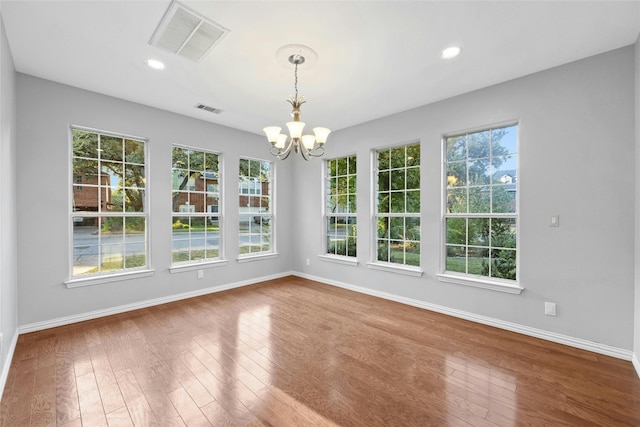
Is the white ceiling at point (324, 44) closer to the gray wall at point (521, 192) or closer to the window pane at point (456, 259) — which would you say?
the gray wall at point (521, 192)

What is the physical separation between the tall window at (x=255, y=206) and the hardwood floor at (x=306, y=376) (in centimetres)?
188

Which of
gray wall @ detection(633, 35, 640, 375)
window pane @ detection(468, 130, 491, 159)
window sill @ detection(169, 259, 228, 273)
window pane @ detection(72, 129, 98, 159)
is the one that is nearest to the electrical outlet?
gray wall @ detection(633, 35, 640, 375)

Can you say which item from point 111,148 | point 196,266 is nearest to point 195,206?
point 196,266

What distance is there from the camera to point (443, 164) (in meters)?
3.81

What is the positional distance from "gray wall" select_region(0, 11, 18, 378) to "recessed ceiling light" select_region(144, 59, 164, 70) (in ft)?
3.25

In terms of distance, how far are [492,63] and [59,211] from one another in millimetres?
4959

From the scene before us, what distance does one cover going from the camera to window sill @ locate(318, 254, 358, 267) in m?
4.82

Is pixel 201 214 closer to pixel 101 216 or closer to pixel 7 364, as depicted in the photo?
pixel 101 216

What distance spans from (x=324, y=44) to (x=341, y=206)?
9.73 ft

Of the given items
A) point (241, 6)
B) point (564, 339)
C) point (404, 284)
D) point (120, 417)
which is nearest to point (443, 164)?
point (404, 284)

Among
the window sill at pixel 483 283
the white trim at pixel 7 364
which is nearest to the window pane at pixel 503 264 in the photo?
the window sill at pixel 483 283

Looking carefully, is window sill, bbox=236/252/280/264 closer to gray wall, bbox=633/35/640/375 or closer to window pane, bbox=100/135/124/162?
window pane, bbox=100/135/124/162

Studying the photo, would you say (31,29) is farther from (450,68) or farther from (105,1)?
(450,68)

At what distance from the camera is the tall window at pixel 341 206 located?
4957 mm
